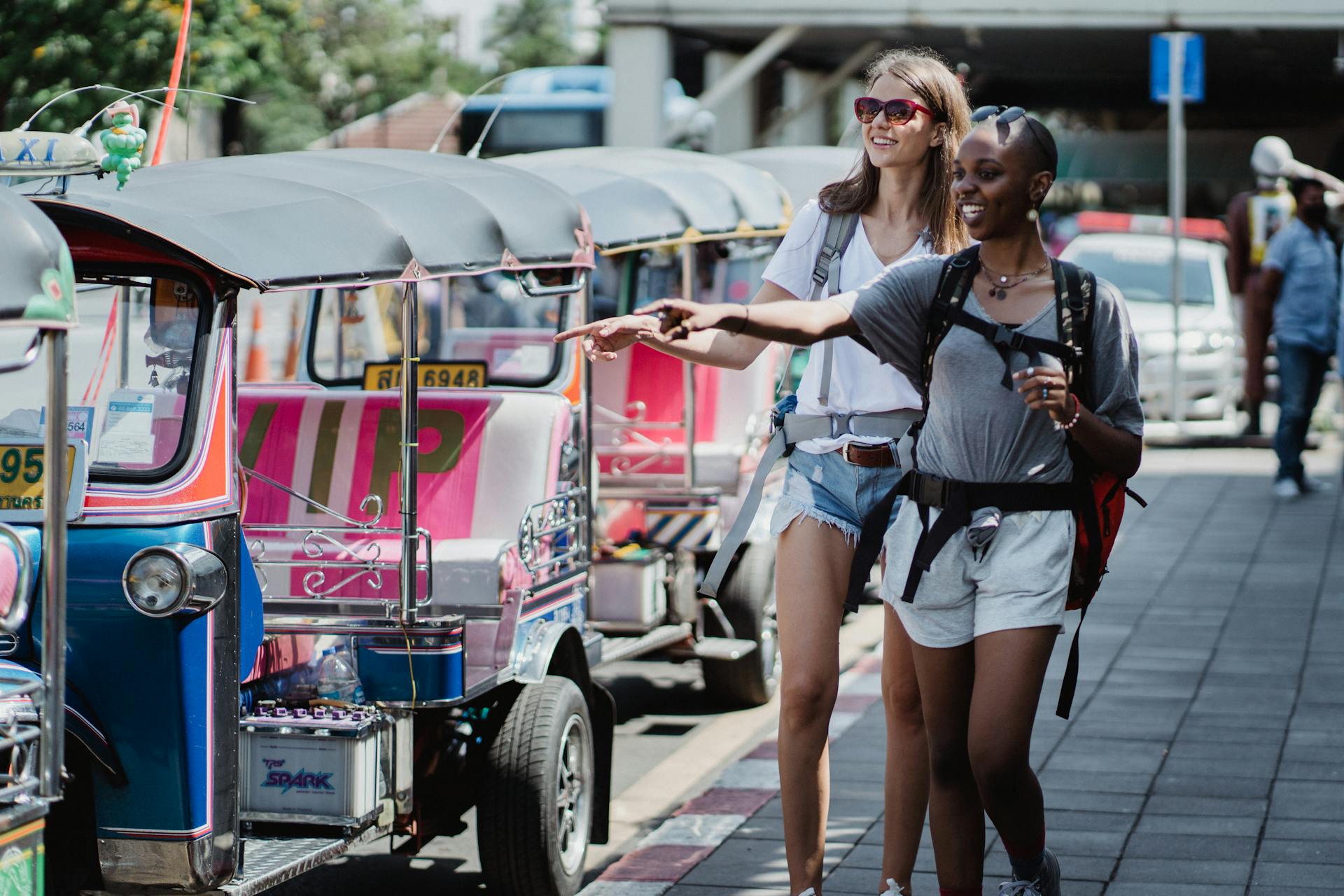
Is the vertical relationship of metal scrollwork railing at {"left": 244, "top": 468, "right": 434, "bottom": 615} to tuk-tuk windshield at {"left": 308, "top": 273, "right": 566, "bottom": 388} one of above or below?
below

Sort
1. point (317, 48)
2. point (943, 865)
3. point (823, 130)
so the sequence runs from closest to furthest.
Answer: point (943, 865), point (823, 130), point (317, 48)

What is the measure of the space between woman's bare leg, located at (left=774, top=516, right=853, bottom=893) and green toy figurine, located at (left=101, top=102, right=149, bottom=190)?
180 cm

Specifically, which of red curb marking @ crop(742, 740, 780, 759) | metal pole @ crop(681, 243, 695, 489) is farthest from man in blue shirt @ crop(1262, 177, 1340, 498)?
red curb marking @ crop(742, 740, 780, 759)

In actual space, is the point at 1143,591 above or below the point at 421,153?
below

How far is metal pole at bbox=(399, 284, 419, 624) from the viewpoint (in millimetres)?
4848

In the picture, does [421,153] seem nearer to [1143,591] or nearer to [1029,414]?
[1029,414]

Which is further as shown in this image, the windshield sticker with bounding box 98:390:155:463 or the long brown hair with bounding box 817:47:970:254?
the long brown hair with bounding box 817:47:970:254

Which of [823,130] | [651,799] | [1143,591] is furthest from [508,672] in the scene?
[823,130]

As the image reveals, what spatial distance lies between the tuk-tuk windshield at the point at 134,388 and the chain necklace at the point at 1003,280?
69.9 inches

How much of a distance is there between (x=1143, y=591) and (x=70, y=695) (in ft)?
22.6

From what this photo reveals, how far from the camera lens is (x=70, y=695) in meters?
3.92

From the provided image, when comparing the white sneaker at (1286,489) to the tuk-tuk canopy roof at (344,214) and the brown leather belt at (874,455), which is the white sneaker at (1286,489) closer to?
the tuk-tuk canopy roof at (344,214)

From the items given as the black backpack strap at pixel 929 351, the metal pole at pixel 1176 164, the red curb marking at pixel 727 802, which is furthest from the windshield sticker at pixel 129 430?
the metal pole at pixel 1176 164

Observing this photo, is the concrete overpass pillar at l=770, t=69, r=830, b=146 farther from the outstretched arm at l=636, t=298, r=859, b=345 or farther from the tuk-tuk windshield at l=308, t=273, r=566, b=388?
the outstretched arm at l=636, t=298, r=859, b=345
